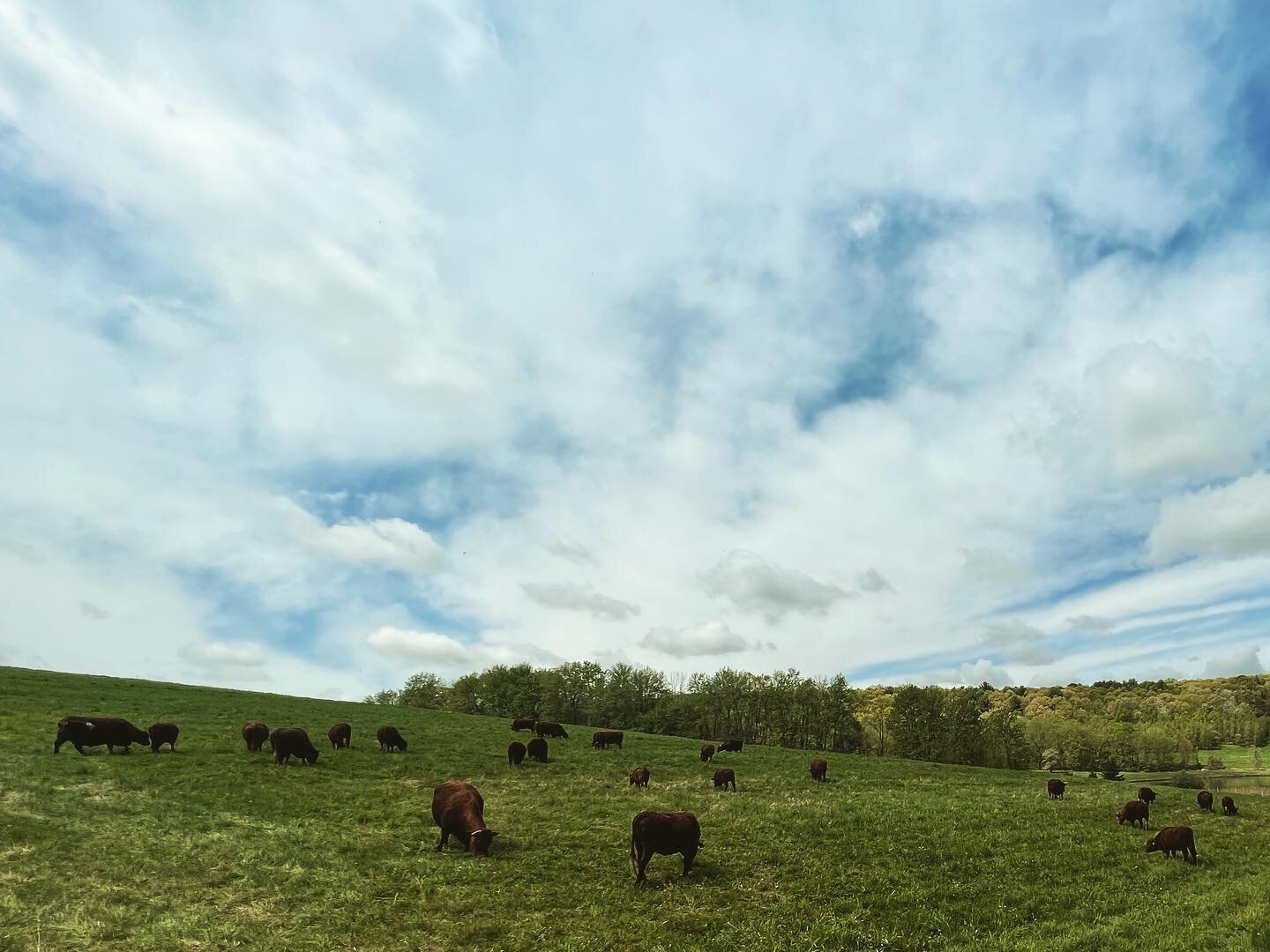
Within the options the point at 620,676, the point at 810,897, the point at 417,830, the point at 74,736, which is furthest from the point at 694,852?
the point at 620,676

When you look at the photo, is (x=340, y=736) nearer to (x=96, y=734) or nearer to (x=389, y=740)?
(x=389, y=740)

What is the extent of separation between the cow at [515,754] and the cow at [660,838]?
20046mm

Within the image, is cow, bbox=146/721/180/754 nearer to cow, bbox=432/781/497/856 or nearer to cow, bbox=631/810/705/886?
cow, bbox=432/781/497/856

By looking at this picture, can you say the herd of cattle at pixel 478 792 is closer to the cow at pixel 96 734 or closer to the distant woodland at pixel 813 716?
the cow at pixel 96 734

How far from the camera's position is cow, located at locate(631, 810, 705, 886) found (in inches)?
693

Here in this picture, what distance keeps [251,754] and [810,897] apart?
2949cm

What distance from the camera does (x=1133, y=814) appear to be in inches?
1064

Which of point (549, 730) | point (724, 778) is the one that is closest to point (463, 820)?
point (724, 778)

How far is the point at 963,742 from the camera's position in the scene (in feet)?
339

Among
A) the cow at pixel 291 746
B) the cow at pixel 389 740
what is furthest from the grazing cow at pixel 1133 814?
the cow at pixel 291 746

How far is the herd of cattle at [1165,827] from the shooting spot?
22.4 metres

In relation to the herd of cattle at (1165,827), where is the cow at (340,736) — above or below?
above

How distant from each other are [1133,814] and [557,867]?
83.6 ft

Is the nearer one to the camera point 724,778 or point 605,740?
point 724,778
